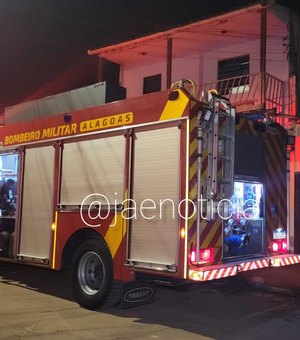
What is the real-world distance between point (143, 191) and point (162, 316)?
179cm

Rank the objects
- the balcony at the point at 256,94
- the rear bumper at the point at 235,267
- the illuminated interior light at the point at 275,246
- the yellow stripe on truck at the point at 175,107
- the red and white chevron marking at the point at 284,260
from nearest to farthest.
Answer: the rear bumper at the point at 235,267
the yellow stripe on truck at the point at 175,107
the red and white chevron marking at the point at 284,260
the illuminated interior light at the point at 275,246
the balcony at the point at 256,94

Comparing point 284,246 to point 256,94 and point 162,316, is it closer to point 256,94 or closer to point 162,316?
point 162,316

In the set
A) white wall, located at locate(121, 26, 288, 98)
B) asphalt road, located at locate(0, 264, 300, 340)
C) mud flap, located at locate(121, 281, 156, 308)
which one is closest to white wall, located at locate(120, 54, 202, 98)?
white wall, located at locate(121, 26, 288, 98)

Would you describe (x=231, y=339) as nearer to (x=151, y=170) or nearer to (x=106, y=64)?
(x=151, y=170)

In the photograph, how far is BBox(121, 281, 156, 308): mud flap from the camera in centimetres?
630

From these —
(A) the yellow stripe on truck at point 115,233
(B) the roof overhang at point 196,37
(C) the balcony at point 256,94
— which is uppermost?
(B) the roof overhang at point 196,37

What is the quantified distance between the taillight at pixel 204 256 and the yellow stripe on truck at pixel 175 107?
165cm

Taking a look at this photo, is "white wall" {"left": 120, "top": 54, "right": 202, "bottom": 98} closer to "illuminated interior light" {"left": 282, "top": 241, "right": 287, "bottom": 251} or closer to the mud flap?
"illuminated interior light" {"left": 282, "top": 241, "right": 287, "bottom": 251}

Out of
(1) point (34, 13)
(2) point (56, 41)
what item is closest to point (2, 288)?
(1) point (34, 13)

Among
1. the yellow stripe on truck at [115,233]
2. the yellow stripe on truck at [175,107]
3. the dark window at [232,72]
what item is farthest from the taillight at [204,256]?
the dark window at [232,72]

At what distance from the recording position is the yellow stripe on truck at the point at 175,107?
567cm

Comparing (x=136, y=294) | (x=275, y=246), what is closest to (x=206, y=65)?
(x=275, y=246)

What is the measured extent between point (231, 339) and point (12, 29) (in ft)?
39.8

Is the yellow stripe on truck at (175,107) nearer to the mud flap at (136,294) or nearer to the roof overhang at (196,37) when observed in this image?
the mud flap at (136,294)
